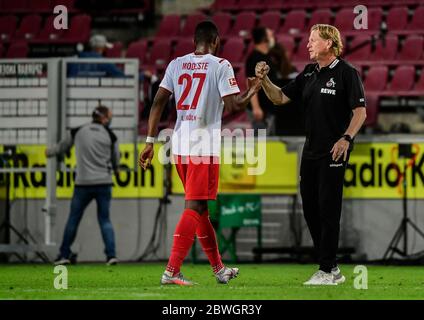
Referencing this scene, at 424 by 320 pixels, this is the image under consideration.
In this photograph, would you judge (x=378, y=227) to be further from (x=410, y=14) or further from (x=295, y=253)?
(x=410, y=14)

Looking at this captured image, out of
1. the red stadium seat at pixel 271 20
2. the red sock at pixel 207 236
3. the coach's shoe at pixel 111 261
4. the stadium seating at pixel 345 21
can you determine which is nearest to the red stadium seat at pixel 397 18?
the stadium seating at pixel 345 21

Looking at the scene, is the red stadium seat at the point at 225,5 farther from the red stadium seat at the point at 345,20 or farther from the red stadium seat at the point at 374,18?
the red stadium seat at the point at 374,18

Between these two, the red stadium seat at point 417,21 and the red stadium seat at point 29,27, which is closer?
the red stadium seat at point 417,21

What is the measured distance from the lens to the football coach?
9.45m

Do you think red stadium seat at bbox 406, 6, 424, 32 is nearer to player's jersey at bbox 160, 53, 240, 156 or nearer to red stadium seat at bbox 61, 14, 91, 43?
red stadium seat at bbox 61, 14, 91, 43

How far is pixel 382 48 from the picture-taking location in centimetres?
1928

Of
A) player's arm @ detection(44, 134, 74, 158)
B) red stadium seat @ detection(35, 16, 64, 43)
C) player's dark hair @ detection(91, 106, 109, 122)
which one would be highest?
red stadium seat @ detection(35, 16, 64, 43)

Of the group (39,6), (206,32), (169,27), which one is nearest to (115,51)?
(169,27)

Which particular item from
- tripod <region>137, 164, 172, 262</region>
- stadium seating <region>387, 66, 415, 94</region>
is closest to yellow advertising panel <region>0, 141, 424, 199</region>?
tripod <region>137, 164, 172, 262</region>

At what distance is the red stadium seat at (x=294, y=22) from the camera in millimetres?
20578

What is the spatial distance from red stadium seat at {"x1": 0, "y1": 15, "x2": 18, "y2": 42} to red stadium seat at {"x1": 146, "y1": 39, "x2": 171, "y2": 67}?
378 cm

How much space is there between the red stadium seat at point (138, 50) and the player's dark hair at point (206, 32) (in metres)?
11.4

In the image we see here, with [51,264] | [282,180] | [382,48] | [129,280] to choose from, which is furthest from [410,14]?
[129,280]
